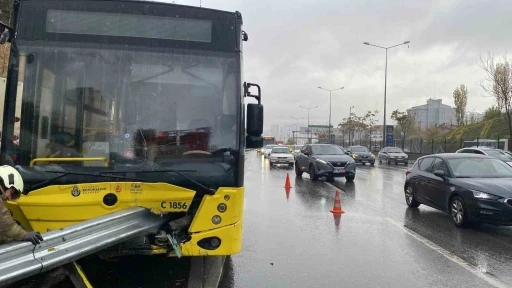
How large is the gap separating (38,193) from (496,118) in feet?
183

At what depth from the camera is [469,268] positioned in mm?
6023

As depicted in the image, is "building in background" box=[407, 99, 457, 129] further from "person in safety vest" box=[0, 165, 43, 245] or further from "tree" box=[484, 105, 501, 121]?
"person in safety vest" box=[0, 165, 43, 245]

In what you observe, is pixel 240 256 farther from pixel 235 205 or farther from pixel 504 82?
pixel 504 82

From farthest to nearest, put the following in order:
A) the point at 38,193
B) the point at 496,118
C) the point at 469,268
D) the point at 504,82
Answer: the point at 496,118
the point at 504,82
the point at 469,268
the point at 38,193

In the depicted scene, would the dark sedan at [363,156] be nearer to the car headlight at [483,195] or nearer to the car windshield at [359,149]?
the car windshield at [359,149]

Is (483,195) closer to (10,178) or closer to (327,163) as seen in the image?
(10,178)

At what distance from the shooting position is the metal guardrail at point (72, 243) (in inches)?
123

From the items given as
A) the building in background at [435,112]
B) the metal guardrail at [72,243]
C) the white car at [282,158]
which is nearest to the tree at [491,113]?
the white car at [282,158]

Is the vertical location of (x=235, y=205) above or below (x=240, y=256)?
above

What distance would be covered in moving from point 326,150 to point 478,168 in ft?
34.9

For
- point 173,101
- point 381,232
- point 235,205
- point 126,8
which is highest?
point 126,8

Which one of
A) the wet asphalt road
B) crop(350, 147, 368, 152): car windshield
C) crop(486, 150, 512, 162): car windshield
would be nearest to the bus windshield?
the wet asphalt road

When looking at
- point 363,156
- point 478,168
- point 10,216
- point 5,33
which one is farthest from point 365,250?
point 363,156

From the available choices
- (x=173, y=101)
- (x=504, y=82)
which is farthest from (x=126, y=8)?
(x=504, y=82)
